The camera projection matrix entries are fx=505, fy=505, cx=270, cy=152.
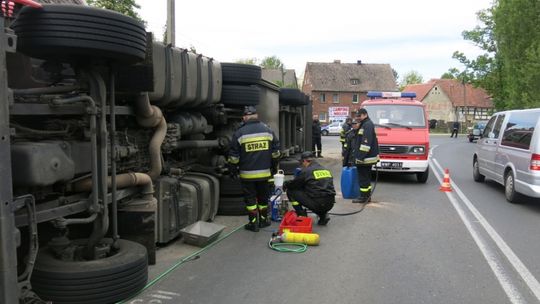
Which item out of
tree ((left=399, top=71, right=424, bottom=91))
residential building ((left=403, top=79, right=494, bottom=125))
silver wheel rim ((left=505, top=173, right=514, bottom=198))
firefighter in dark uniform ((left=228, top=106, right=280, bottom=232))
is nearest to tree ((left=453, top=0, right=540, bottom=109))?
silver wheel rim ((left=505, top=173, right=514, bottom=198))

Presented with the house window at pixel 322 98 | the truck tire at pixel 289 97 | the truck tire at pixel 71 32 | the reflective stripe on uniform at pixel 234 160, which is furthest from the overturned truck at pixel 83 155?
the house window at pixel 322 98

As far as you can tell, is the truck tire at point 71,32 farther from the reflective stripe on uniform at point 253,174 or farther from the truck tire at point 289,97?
the truck tire at point 289,97

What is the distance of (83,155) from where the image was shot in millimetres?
4711

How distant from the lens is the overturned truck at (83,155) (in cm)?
374

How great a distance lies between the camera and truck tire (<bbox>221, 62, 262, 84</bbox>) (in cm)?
900

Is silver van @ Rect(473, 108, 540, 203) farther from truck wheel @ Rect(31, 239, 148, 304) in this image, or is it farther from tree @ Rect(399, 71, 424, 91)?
tree @ Rect(399, 71, 424, 91)

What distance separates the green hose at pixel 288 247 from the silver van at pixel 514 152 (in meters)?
5.04

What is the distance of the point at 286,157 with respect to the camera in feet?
47.6

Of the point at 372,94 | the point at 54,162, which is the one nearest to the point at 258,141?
the point at 54,162

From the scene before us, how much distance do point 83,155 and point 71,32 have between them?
47.3 inches

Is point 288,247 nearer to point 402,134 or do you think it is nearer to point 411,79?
point 402,134

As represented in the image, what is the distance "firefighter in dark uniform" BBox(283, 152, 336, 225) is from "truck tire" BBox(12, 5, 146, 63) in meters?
4.03

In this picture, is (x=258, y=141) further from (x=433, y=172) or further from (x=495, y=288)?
(x=433, y=172)

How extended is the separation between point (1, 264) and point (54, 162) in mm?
1010
